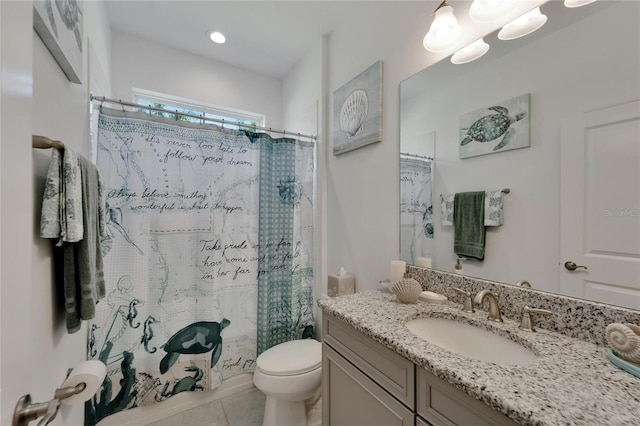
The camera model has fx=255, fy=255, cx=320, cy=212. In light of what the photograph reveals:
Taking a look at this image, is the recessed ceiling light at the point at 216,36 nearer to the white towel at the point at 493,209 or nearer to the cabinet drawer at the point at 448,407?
the white towel at the point at 493,209

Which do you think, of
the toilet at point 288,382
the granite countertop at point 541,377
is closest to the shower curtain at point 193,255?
the toilet at point 288,382

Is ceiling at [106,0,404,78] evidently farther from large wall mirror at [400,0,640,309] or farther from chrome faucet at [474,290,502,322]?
chrome faucet at [474,290,502,322]

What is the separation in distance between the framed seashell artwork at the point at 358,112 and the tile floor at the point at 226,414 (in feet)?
6.07

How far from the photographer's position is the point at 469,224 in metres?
1.16

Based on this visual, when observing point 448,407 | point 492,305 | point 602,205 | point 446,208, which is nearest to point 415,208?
point 446,208

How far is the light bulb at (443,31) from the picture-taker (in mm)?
1128

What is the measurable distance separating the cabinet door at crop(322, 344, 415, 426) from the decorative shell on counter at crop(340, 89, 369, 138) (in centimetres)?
133

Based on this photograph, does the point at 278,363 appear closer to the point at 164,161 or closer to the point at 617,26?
the point at 164,161

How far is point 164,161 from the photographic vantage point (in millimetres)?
1568

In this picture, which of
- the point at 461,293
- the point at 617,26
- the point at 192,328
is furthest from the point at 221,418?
the point at 617,26

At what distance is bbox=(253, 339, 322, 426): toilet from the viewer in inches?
54.2

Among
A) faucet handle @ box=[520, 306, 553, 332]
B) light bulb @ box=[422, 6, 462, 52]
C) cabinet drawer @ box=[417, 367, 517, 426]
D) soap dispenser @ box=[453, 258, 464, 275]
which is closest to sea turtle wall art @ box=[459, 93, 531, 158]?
light bulb @ box=[422, 6, 462, 52]

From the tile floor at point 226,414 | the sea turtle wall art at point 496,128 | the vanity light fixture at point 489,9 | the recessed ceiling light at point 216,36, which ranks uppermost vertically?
the recessed ceiling light at point 216,36

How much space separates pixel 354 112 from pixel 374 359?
1467mm
